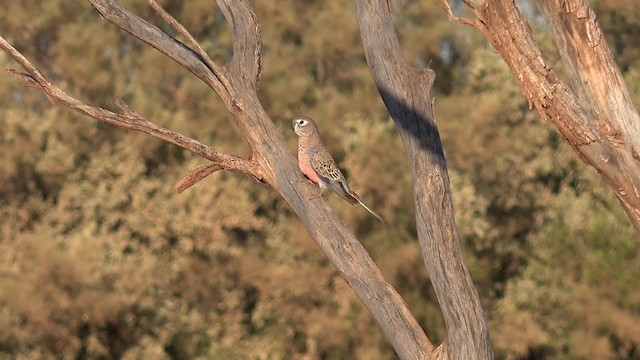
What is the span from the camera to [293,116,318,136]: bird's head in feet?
34.4

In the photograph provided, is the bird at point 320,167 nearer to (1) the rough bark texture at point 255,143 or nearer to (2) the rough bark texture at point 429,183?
(1) the rough bark texture at point 255,143

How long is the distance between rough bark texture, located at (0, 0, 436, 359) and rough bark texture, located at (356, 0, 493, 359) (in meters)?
0.17

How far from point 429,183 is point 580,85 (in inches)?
45.7

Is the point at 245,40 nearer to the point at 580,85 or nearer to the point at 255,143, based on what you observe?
the point at 255,143

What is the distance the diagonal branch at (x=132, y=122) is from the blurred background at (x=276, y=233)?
1365 centimetres

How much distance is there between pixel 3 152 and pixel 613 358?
522 inches

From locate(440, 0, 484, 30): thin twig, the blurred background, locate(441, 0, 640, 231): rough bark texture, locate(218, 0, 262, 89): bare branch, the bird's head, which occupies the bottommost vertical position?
locate(441, 0, 640, 231): rough bark texture

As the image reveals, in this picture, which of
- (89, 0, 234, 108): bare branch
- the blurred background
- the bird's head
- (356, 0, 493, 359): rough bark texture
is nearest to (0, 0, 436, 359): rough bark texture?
(89, 0, 234, 108): bare branch

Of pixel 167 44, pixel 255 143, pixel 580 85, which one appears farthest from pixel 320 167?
pixel 580 85

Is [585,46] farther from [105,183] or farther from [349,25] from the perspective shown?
[349,25]

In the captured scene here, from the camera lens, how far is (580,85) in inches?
320

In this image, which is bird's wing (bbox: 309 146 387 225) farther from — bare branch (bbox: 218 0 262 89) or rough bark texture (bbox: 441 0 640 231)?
rough bark texture (bbox: 441 0 640 231)

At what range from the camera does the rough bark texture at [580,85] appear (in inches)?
311

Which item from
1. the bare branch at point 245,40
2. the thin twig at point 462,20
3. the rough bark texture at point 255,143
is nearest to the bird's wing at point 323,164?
the rough bark texture at point 255,143
